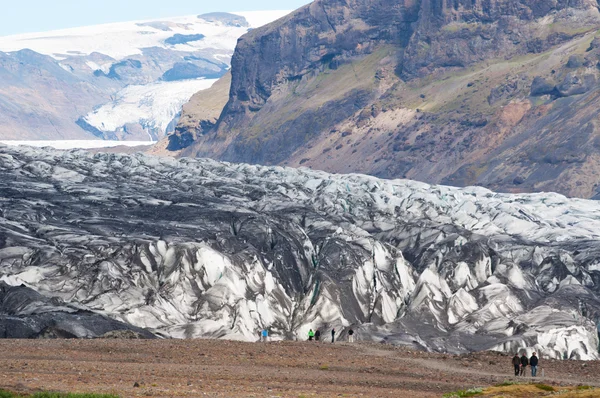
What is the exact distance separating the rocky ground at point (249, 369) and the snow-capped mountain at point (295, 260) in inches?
819

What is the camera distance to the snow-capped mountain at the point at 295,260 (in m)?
86.8

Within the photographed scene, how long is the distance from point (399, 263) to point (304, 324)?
14.6 meters

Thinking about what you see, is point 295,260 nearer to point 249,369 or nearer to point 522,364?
point 522,364

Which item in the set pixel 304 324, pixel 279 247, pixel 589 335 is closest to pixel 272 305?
pixel 304 324

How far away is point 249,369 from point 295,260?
163 feet

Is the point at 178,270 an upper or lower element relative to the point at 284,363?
lower

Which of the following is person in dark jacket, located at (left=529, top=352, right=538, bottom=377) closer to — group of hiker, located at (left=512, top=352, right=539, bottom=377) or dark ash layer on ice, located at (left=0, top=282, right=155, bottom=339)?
group of hiker, located at (left=512, top=352, right=539, bottom=377)

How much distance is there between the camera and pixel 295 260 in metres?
102

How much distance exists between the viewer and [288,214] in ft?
382

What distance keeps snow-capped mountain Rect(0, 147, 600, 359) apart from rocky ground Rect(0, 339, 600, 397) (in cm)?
2080

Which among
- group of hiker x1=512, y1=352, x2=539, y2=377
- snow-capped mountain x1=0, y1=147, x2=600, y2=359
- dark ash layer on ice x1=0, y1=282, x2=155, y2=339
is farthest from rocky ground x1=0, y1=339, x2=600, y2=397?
snow-capped mountain x1=0, y1=147, x2=600, y2=359

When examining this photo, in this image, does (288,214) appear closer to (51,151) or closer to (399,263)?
(399,263)

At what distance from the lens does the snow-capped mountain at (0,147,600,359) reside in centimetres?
8675

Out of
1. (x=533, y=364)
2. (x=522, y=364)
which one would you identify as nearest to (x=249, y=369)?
(x=522, y=364)
